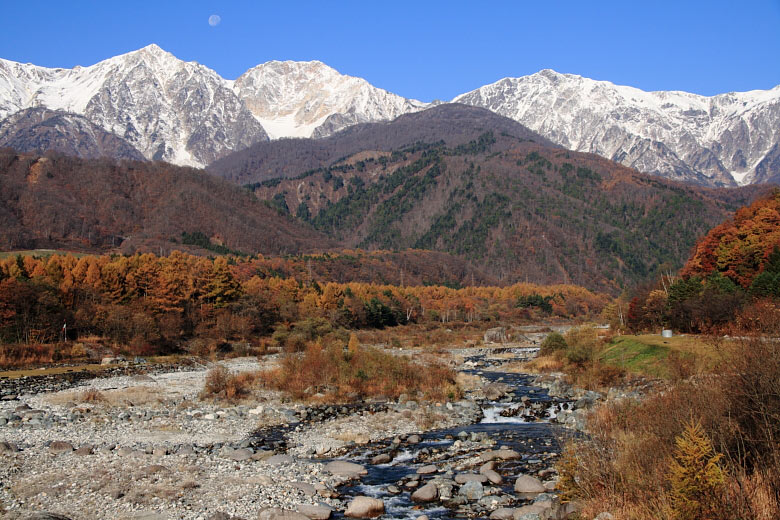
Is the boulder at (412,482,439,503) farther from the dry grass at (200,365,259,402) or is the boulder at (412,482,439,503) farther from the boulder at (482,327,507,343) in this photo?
the boulder at (482,327,507,343)

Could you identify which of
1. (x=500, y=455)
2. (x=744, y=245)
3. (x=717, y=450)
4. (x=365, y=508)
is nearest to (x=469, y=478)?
(x=500, y=455)

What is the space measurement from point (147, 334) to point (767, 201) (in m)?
84.0

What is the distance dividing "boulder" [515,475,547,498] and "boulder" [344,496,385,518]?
4.43 meters

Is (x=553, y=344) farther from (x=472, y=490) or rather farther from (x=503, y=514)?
(x=503, y=514)

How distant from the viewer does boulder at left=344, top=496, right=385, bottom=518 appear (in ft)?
57.9

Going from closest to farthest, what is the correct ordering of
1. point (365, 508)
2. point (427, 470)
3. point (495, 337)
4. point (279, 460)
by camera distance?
point (365, 508) < point (427, 470) < point (279, 460) < point (495, 337)

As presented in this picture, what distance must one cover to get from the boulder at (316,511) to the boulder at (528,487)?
6042mm

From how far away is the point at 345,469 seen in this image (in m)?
22.3

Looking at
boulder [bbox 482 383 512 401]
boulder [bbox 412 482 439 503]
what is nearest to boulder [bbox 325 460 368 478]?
boulder [bbox 412 482 439 503]

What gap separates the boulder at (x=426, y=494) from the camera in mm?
18969

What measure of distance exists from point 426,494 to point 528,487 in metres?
3.25

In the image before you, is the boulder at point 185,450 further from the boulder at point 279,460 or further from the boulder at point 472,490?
the boulder at point 472,490

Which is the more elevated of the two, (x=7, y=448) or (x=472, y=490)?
(x=7, y=448)

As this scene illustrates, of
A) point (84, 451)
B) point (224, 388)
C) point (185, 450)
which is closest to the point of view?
point (84, 451)
